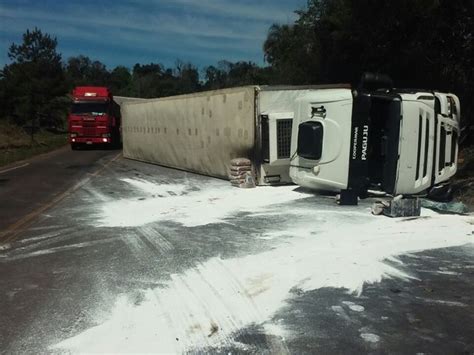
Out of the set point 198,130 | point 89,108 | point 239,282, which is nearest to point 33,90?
point 89,108

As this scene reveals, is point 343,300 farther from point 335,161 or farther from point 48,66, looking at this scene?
point 48,66

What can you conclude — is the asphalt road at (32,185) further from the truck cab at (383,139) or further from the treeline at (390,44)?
the treeline at (390,44)

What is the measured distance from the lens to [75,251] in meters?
6.71

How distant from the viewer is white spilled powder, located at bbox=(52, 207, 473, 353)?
13.4ft

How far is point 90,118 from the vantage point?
1118 inches

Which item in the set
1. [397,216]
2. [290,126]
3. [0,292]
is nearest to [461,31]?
[290,126]

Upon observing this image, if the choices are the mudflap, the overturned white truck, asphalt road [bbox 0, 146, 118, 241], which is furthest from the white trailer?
the mudflap

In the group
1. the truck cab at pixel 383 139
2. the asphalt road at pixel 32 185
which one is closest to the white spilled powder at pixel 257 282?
the truck cab at pixel 383 139

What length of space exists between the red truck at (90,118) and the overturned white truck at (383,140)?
68.9 ft

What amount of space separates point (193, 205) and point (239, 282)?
4817 mm

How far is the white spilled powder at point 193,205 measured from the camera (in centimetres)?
873

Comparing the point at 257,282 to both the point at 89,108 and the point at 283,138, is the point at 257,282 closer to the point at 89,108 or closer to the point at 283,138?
the point at 283,138

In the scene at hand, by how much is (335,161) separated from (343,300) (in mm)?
4638

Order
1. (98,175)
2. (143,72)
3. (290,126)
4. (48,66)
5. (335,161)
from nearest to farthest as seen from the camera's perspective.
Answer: (335,161)
(290,126)
(98,175)
(48,66)
(143,72)
